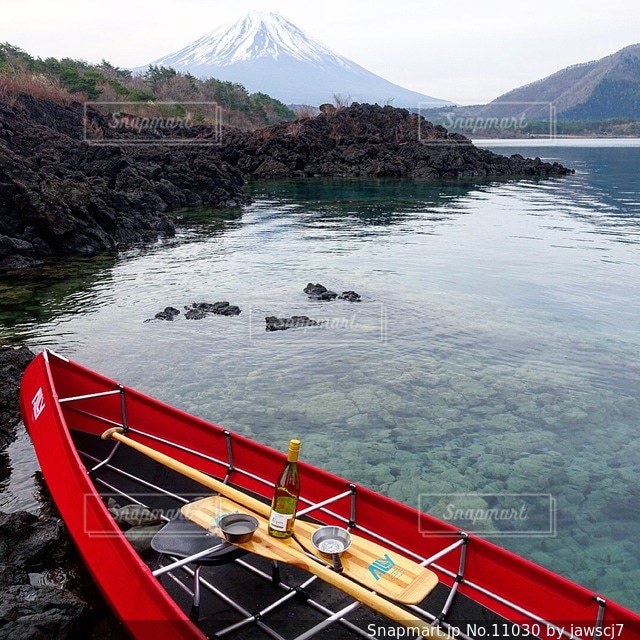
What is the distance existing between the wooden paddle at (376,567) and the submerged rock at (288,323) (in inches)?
411

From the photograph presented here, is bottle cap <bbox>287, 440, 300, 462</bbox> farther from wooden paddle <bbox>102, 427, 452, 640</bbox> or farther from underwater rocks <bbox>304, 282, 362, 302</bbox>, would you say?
underwater rocks <bbox>304, 282, 362, 302</bbox>

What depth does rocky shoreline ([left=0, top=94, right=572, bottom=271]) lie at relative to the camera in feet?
76.0

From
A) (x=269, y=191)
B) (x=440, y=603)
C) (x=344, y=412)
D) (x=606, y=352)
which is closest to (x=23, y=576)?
(x=440, y=603)

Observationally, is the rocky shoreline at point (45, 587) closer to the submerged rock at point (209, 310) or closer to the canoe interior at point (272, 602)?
the canoe interior at point (272, 602)

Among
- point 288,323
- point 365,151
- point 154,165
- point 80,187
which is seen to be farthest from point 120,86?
point 288,323

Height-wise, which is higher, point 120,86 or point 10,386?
point 120,86

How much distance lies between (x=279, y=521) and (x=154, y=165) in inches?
1531

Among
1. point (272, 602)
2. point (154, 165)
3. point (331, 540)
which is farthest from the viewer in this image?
point (154, 165)

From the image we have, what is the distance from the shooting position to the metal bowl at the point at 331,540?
5156 mm

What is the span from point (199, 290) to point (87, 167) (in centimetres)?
2019

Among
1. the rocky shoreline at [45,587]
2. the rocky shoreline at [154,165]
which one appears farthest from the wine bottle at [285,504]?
the rocky shoreline at [154,165]

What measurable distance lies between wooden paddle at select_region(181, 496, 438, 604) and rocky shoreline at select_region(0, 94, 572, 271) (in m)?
18.3

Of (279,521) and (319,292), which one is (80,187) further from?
(279,521)

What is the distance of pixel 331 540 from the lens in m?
5.29
